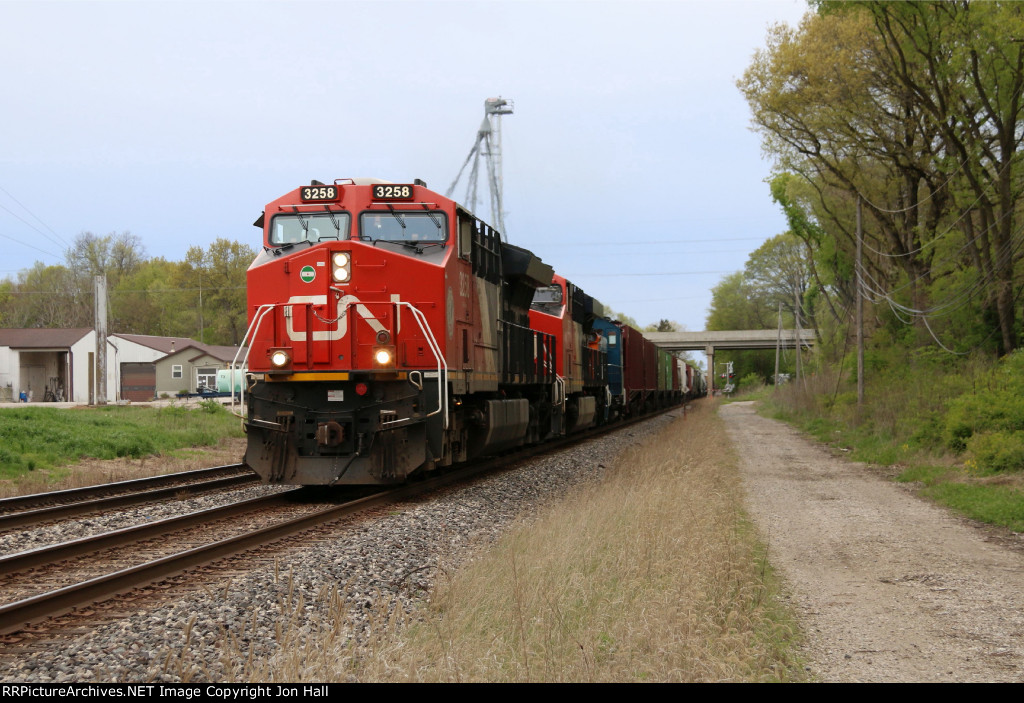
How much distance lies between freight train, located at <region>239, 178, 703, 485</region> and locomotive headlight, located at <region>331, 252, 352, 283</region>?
0.06 ft

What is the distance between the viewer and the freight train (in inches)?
432

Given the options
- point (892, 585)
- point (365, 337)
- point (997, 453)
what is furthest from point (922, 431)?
point (365, 337)

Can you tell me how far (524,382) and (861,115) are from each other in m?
16.3

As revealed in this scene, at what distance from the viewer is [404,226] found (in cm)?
1185

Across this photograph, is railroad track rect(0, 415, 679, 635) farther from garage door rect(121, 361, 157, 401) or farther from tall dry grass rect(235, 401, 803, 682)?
garage door rect(121, 361, 157, 401)

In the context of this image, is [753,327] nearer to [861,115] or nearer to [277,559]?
[861,115]

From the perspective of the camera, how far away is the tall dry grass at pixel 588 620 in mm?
4641

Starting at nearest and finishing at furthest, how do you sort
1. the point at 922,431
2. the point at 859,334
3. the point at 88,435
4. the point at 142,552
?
the point at 142,552 < the point at 88,435 < the point at 922,431 < the point at 859,334

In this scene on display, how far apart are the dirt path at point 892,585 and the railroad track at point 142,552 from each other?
4712 millimetres

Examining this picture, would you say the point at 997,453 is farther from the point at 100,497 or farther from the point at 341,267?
the point at 100,497

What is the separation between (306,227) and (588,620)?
7.81 m

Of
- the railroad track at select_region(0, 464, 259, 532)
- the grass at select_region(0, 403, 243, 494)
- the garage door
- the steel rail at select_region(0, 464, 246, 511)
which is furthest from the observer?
the garage door

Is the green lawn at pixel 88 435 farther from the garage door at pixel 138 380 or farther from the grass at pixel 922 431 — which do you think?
the garage door at pixel 138 380

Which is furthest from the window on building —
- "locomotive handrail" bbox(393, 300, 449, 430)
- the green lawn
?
"locomotive handrail" bbox(393, 300, 449, 430)
